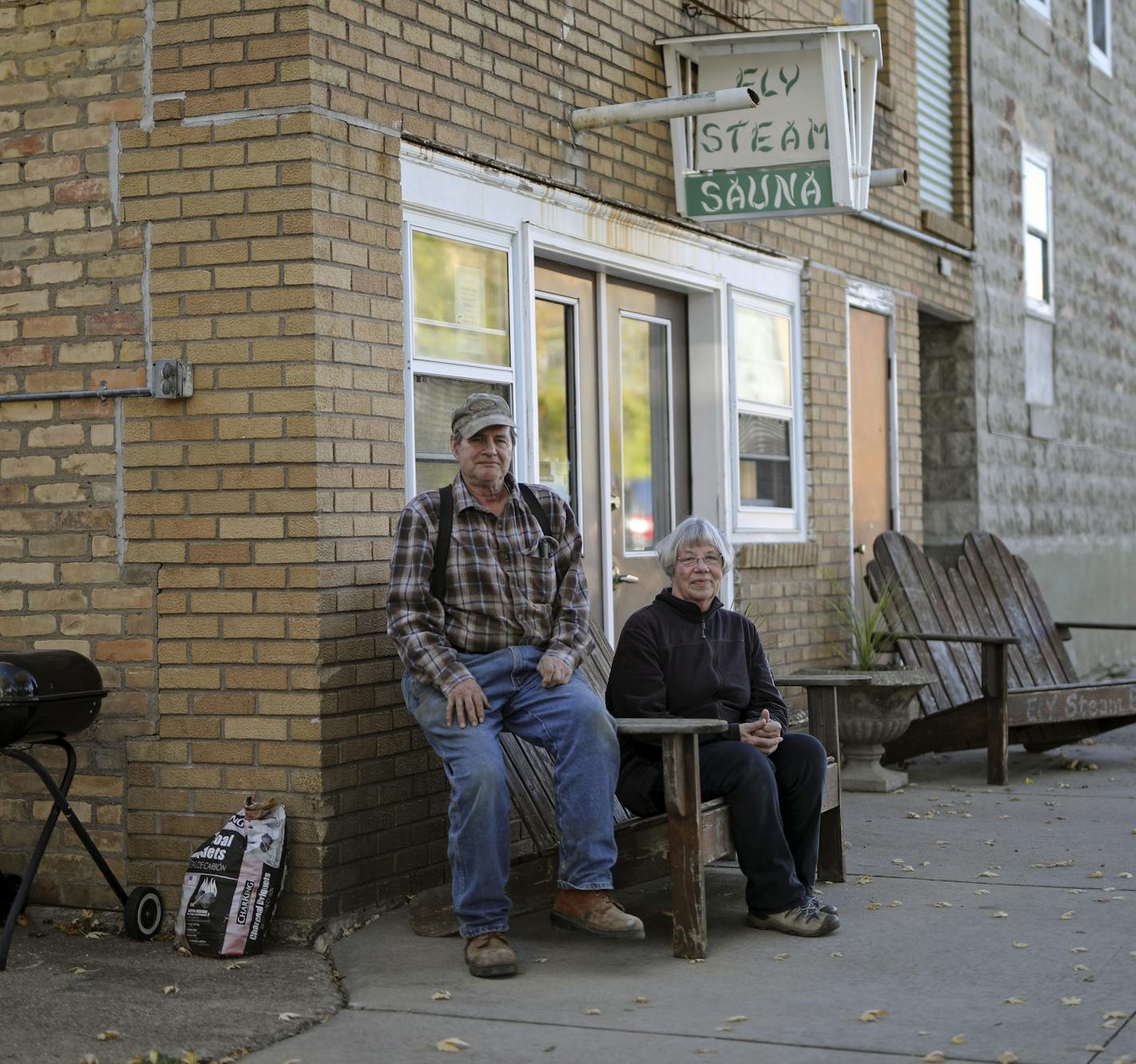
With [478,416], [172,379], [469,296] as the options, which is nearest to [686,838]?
[478,416]

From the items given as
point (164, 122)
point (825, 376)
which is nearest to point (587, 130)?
point (164, 122)

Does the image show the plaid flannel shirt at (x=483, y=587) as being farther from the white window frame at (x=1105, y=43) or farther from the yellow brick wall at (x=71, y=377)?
the white window frame at (x=1105, y=43)

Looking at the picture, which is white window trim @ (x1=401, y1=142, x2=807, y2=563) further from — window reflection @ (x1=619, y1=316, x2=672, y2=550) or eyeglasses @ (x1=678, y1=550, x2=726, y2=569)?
eyeglasses @ (x1=678, y1=550, x2=726, y2=569)

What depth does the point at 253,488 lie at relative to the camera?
5816 mm

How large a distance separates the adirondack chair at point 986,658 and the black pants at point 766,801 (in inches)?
133

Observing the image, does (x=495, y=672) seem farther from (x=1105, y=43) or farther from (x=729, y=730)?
A: (x=1105, y=43)

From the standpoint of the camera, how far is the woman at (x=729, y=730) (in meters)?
5.61

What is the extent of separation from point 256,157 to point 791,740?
2719 mm

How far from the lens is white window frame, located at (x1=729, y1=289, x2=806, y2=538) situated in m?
8.85

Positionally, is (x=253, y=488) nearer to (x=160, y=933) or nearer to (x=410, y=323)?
(x=410, y=323)

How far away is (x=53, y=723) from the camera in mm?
A: 5562

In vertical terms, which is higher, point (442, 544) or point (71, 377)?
point (71, 377)

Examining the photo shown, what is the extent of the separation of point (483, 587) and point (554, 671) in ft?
1.17

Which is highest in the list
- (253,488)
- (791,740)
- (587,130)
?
(587,130)
